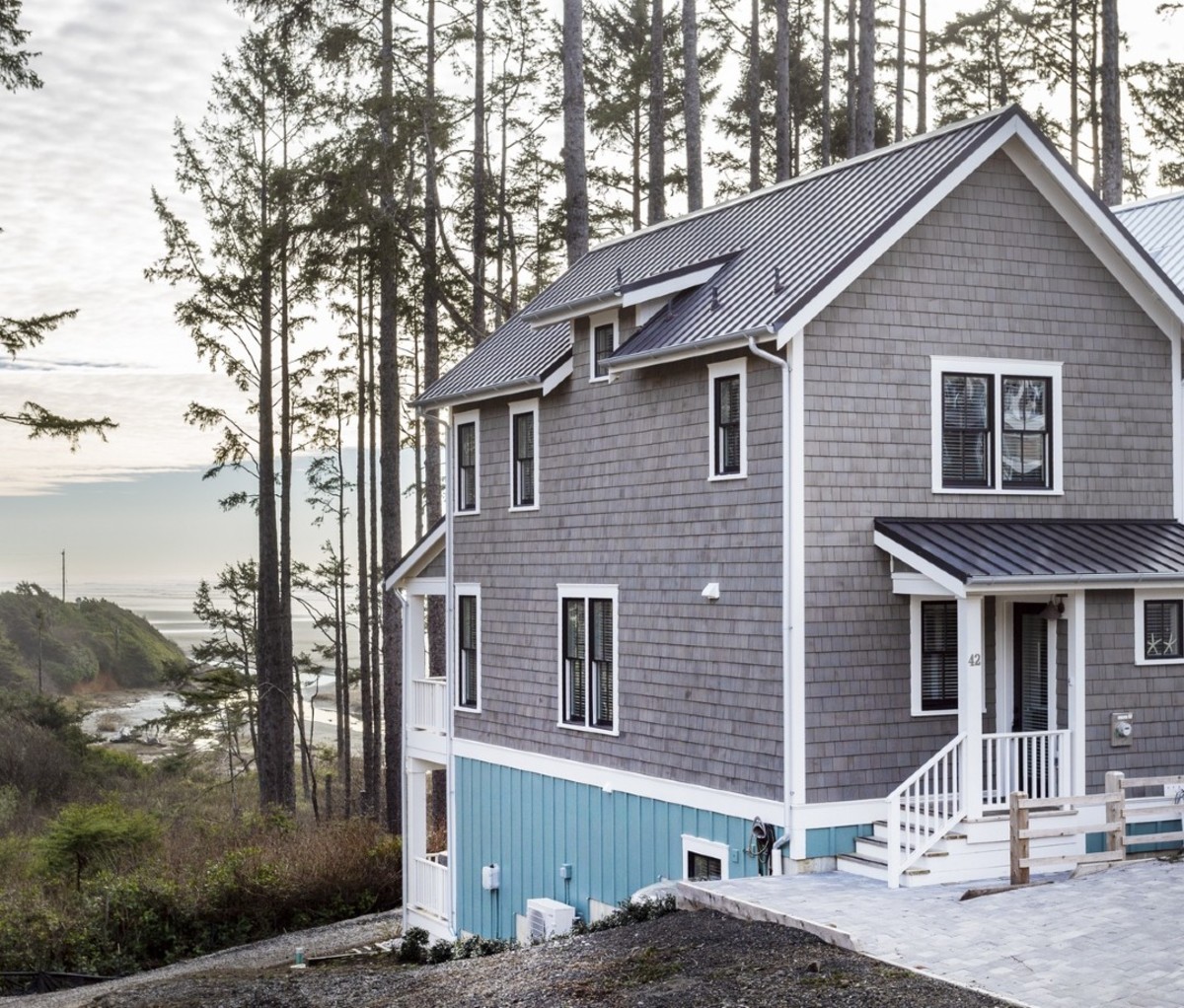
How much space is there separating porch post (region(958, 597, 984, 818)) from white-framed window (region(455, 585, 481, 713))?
8.24 metres

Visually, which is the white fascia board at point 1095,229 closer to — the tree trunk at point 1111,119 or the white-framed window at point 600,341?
the white-framed window at point 600,341

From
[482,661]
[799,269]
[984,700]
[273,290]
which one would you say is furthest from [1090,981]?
[273,290]

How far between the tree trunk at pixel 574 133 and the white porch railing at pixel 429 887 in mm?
10743

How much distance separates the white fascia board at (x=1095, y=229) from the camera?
52.6ft

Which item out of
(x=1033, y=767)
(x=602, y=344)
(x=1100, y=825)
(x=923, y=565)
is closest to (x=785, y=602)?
(x=923, y=565)

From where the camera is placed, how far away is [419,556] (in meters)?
22.9

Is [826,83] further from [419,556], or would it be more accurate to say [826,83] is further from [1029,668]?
[1029,668]

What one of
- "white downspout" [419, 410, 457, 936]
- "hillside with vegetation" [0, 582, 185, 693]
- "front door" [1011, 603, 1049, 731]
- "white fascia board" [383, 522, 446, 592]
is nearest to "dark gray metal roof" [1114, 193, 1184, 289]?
"front door" [1011, 603, 1049, 731]

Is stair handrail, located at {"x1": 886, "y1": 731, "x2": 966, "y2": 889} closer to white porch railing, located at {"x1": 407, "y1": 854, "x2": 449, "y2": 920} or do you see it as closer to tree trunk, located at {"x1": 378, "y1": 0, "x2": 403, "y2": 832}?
white porch railing, located at {"x1": 407, "y1": 854, "x2": 449, "y2": 920}

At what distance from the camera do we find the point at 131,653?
7031cm

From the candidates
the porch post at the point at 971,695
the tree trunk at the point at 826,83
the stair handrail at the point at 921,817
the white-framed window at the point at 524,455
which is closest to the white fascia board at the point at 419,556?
the white-framed window at the point at 524,455

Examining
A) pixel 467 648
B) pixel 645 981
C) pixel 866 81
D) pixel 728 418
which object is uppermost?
pixel 866 81

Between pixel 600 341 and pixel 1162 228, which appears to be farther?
pixel 1162 228

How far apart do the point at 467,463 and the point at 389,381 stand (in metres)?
8.11
